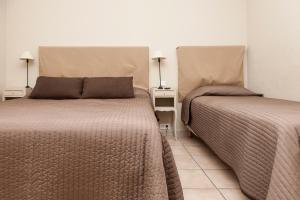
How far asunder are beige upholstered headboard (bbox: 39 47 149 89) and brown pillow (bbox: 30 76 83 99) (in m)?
0.48

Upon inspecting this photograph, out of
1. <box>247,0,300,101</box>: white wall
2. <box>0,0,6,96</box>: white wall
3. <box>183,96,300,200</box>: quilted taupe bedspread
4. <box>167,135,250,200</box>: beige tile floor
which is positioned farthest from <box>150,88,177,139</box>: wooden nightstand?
<box>0,0,6,96</box>: white wall

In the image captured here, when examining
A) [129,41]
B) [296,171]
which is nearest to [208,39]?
[129,41]

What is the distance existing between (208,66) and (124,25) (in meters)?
1.31

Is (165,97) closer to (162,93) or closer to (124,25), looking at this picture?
(162,93)

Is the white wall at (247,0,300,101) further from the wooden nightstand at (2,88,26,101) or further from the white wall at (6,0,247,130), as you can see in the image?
the wooden nightstand at (2,88,26,101)

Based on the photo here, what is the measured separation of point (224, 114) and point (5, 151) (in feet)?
4.68

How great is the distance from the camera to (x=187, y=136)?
3.67 metres

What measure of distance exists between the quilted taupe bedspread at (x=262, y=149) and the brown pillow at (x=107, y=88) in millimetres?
1289

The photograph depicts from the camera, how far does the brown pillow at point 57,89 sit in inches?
118

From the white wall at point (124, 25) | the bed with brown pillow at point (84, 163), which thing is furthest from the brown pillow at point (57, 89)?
the bed with brown pillow at point (84, 163)

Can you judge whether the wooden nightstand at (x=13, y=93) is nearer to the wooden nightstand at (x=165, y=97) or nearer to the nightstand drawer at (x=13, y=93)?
the nightstand drawer at (x=13, y=93)

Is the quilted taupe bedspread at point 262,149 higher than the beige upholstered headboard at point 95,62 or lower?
lower

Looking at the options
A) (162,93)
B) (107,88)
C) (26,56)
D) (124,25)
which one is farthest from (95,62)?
(162,93)

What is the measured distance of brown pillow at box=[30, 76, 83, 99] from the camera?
2990 millimetres
